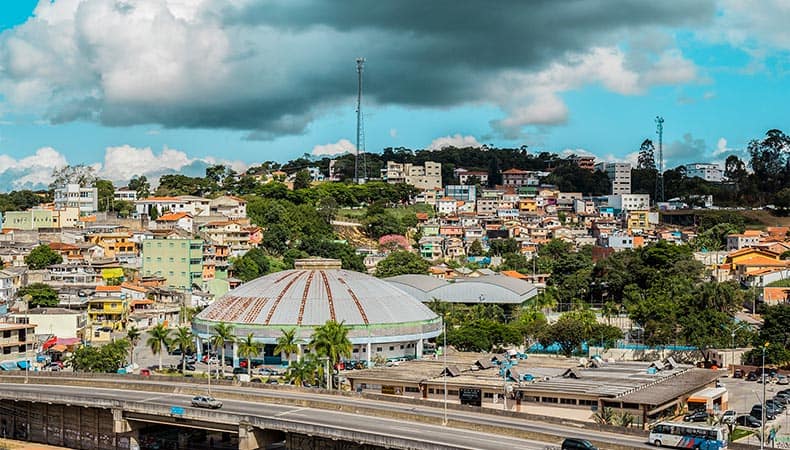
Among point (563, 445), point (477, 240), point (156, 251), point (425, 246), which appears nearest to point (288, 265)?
point (156, 251)

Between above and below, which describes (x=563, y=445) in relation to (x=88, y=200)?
below

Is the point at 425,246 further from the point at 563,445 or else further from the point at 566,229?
the point at 563,445

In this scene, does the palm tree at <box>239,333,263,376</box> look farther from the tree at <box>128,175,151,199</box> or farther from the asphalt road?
the tree at <box>128,175,151,199</box>

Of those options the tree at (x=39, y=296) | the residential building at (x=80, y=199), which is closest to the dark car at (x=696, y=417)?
the tree at (x=39, y=296)

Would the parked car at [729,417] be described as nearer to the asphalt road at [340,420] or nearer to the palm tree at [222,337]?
the asphalt road at [340,420]

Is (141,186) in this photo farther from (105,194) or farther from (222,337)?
(222,337)

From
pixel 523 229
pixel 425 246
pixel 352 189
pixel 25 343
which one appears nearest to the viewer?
pixel 25 343

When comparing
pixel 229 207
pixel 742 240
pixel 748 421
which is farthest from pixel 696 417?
pixel 229 207
